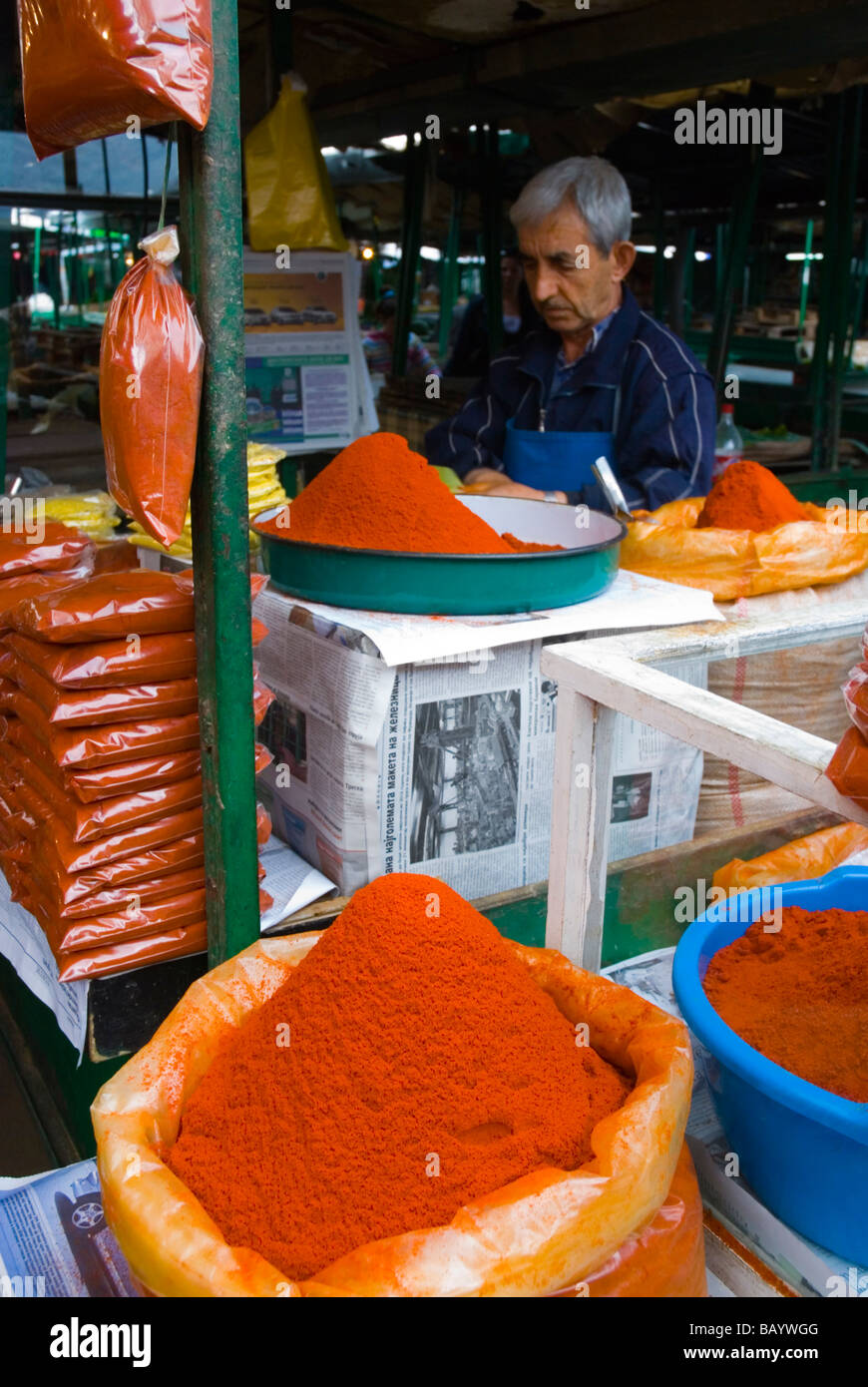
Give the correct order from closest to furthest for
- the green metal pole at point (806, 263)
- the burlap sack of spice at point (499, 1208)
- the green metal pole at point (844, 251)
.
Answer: the burlap sack of spice at point (499, 1208), the green metal pole at point (844, 251), the green metal pole at point (806, 263)

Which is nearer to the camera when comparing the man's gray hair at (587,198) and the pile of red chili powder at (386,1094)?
the pile of red chili powder at (386,1094)

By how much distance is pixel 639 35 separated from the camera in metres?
2.69

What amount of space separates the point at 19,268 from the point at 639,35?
28.1ft

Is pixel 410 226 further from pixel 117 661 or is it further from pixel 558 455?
pixel 117 661

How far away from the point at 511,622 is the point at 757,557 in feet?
1.79

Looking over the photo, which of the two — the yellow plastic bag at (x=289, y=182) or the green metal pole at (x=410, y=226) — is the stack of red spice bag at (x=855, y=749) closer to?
the yellow plastic bag at (x=289, y=182)

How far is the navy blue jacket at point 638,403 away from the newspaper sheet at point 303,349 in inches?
38.6

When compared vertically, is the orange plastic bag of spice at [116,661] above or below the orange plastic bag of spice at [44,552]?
below

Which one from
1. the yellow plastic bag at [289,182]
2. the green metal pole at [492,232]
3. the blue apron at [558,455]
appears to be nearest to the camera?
the blue apron at [558,455]

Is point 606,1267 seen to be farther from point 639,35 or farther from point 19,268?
point 19,268

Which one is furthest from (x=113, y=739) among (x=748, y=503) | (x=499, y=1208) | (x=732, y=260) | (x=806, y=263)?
(x=806, y=263)

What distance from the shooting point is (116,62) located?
88 centimetres

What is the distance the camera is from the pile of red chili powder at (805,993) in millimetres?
838

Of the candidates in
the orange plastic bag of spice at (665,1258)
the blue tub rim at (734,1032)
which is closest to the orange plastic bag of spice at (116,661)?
the blue tub rim at (734,1032)
